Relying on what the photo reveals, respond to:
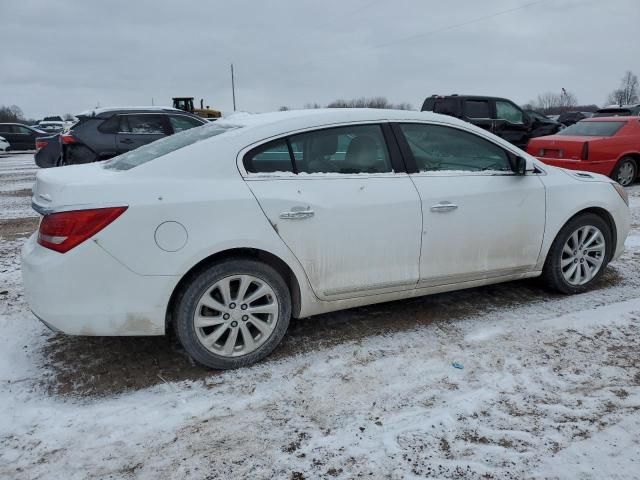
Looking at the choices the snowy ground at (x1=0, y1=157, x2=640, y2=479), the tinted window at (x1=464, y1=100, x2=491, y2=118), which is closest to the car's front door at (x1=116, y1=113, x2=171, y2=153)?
the snowy ground at (x1=0, y1=157, x2=640, y2=479)

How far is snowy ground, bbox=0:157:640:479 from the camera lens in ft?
7.48

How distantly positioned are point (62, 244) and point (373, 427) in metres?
1.92

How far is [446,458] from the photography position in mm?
2295

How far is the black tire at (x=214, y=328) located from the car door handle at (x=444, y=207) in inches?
46.4

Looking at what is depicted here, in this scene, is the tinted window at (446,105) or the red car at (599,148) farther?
the tinted window at (446,105)

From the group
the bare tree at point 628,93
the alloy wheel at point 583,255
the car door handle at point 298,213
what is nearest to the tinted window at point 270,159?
the car door handle at point 298,213

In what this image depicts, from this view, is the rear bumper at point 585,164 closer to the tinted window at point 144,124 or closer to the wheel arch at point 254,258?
the tinted window at point 144,124

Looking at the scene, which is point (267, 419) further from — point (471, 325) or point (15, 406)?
Answer: point (471, 325)

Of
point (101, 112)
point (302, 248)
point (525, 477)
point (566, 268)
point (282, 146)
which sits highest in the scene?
point (101, 112)

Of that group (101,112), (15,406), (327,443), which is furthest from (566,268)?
(101,112)

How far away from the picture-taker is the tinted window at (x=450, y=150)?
362cm

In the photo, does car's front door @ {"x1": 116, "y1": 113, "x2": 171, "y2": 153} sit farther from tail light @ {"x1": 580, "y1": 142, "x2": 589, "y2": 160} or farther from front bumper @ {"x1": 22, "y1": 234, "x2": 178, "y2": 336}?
tail light @ {"x1": 580, "y1": 142, "x2": 589, "y2": 160}

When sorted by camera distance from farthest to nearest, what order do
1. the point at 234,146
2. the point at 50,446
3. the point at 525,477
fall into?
1. the point at 234,146
2. the point at 50,446
3. the point at 525,477

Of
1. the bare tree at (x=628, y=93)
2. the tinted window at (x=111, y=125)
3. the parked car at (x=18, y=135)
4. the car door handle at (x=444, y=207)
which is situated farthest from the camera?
the bare tree at (x=628, y=93)
